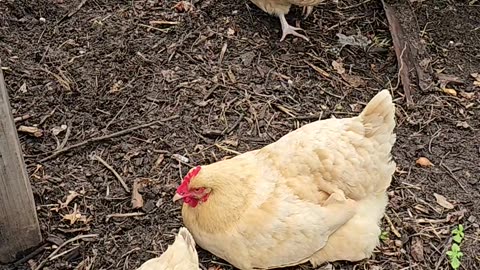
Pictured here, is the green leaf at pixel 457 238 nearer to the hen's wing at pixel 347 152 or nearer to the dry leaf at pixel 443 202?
the dry leaf at pixel 443 202

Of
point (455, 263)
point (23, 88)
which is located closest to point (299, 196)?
point (455, 263)

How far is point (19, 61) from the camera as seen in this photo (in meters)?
4.08

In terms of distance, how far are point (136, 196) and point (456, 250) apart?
1.71 meters

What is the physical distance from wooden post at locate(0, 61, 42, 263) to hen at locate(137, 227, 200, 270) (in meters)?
0.71

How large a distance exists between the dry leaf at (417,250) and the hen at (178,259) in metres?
1.30

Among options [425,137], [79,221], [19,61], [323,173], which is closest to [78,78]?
[19,61]

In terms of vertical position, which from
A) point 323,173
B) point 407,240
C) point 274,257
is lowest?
point 407,240

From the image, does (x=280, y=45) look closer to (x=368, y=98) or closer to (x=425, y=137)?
(x=368, y=98)

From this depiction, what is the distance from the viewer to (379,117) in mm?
3088

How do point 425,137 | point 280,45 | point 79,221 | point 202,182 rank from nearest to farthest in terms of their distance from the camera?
point 202,182 → point 79,221 → point 425,137 → point 280,45

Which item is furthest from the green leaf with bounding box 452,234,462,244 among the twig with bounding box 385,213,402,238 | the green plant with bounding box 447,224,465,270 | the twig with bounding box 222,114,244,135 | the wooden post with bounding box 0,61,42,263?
the wooden post with bounding box 0,61,42,263

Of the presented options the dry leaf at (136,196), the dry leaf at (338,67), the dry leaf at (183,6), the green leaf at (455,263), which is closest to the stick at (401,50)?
the dry leaf at (338,67)

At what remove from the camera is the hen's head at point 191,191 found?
2.99m

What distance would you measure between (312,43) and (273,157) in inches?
60.8
